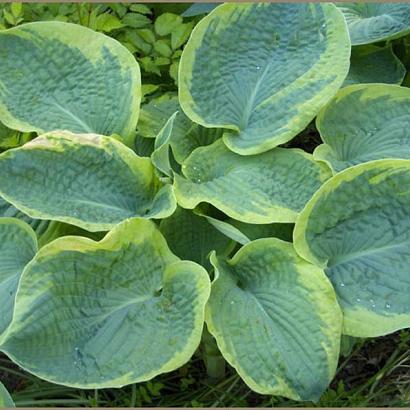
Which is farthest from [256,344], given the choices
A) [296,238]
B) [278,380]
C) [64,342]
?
[64,342]

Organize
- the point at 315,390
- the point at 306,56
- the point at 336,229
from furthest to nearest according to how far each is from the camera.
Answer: the point at 306,56, the point at 336,229, the point at 315,390

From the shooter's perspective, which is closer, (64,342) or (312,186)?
(64,342)

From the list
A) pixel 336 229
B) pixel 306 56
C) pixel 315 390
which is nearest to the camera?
pixel 315 390

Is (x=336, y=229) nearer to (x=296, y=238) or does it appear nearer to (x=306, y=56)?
(x=296, y=238)

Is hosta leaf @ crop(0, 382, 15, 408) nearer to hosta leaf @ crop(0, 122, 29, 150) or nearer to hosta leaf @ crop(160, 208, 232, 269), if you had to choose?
hosta leaf @ crop(160, 208, 232, 269)

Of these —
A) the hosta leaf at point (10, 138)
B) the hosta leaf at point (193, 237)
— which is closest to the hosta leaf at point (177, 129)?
the hosta leaf at point (193, 237)
